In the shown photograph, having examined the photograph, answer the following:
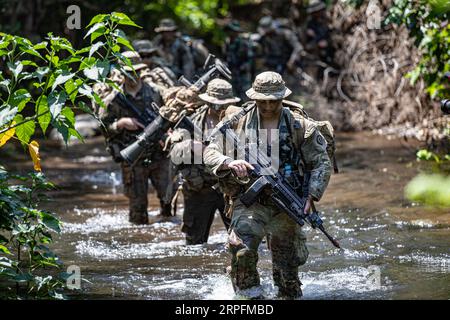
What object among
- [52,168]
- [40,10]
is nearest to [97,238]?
[52,168]

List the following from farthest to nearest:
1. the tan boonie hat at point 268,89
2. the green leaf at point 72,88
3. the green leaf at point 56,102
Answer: the tan boonie hat at point 268,89, the green leaf at point 72,88, the green leaf at point 56,102

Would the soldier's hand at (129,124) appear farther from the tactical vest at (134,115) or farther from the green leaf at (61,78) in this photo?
the green leaf at (61,78)

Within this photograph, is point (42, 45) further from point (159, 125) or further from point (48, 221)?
point (159, 125)

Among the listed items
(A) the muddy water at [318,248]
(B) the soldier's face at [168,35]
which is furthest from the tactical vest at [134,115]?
(B) the soldier's face at [168,35]

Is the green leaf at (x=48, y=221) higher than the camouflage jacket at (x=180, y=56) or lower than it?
higher

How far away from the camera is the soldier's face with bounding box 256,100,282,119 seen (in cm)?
678

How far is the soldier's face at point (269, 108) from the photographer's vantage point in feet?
22.2

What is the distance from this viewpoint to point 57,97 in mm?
5914

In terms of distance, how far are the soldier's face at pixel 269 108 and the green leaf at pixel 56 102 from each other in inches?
64.5

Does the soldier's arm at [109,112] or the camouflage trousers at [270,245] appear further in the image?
the soldier's arm at [109,112]

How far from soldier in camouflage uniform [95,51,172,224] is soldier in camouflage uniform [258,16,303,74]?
355 inches
